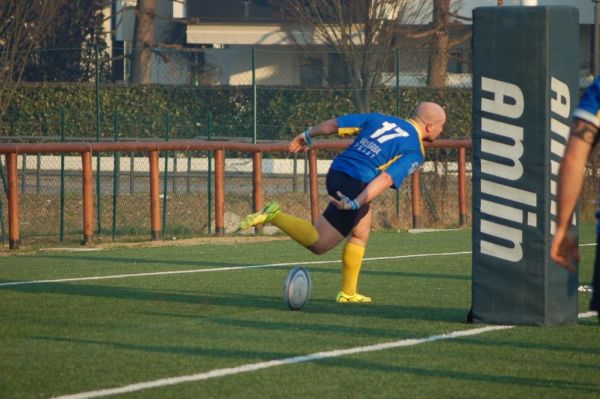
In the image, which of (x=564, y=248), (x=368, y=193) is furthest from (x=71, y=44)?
(x=564, y=248)

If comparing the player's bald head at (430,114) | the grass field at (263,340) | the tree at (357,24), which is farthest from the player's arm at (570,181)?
the tree at (357,24)

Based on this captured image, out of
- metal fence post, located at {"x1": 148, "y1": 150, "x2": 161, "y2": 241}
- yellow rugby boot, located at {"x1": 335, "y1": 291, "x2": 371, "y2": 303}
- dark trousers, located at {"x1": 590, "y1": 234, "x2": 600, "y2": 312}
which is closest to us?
dark trousers, located at {"x1": 590, "y1": 234, "x2": 600, "y2": 312}

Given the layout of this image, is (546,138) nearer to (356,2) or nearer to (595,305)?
(595,305)

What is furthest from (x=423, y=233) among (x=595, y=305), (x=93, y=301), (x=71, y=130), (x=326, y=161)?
(x=595, y=305)

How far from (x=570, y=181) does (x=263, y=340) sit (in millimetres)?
3640

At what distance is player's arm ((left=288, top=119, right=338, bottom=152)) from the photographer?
10133 millimetres

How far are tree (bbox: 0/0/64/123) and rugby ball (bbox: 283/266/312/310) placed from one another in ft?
56.1

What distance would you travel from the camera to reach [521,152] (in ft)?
29.3

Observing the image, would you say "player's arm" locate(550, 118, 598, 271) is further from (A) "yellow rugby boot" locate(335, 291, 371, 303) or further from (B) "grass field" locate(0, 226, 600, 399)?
(A) "yellow rugby boot" locate(335, 291, 371, 303)

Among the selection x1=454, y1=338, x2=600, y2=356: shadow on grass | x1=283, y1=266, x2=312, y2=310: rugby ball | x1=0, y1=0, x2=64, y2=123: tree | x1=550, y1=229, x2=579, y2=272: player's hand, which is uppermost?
x1=0, y1=0, x2=64, y2=123: tree

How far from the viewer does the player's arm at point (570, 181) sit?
524 cm

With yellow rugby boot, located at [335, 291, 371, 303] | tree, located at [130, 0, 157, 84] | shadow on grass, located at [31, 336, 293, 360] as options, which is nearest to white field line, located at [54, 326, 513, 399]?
shadow on grass, located at [31, 336, 293, 360]

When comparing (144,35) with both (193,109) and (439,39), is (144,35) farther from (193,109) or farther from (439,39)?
(439,39)

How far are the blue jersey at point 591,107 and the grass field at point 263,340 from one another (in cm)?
188
